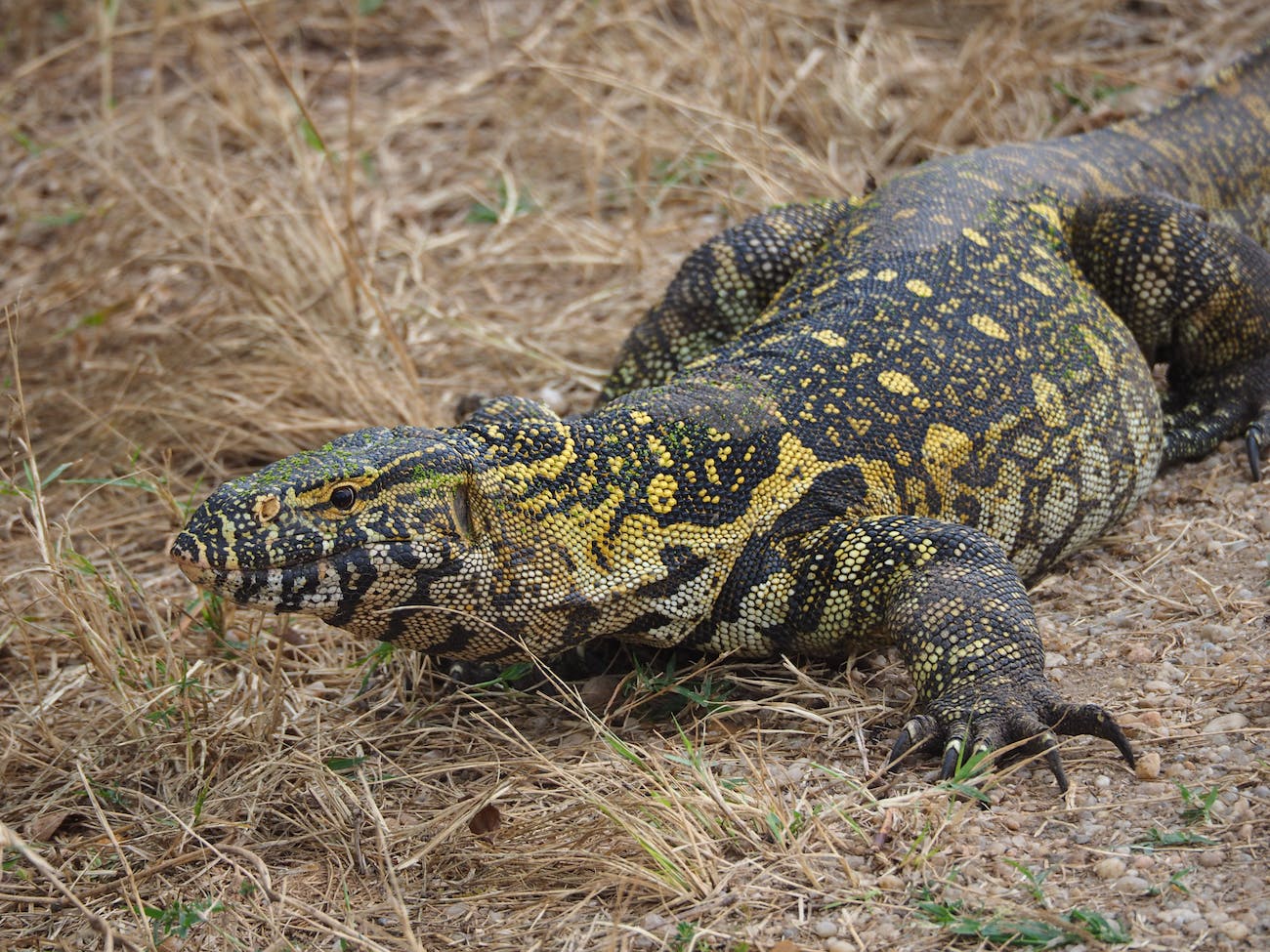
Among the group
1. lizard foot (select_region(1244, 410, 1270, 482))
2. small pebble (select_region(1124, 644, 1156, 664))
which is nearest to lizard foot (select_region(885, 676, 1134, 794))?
small pebble (select_region(1124, 644, 1156, 664))

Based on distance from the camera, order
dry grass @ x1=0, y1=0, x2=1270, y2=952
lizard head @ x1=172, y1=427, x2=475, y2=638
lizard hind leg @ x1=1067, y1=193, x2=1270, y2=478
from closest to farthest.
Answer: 1. dry grass @ x1=0, y1=0, x2=1270, y2=952
2. lizard head @ x1=172, y1=427, x2=475, y2=638
3. lizard hind leg @ x1=1067, y1=193, x2=1270, y2=478

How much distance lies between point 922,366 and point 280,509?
2377mm

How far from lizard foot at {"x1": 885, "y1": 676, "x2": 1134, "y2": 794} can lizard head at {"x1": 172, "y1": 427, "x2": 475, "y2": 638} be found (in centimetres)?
155

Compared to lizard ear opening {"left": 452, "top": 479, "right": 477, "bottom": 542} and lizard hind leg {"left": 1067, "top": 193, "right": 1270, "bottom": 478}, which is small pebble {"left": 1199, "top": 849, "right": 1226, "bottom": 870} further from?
lizard hind leg {"left": 1067, "top": 193, "right": 1270, "bottom": 478}

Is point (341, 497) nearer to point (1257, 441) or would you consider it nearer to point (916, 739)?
point (916, 739)

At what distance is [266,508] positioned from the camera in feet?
13.0

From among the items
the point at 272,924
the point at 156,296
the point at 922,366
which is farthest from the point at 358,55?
the point at 272,924

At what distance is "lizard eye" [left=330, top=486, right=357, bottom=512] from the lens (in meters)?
4.04

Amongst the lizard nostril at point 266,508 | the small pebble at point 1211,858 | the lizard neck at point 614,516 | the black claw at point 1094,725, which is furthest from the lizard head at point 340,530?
the small pebble at point 1211,858

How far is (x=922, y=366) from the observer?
500 centimetres

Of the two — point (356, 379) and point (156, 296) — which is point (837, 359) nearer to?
point (356, 379)

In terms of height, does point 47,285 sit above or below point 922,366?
below

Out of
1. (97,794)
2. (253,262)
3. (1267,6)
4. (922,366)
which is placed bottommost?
(97,794)

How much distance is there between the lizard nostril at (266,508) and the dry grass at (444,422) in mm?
975
